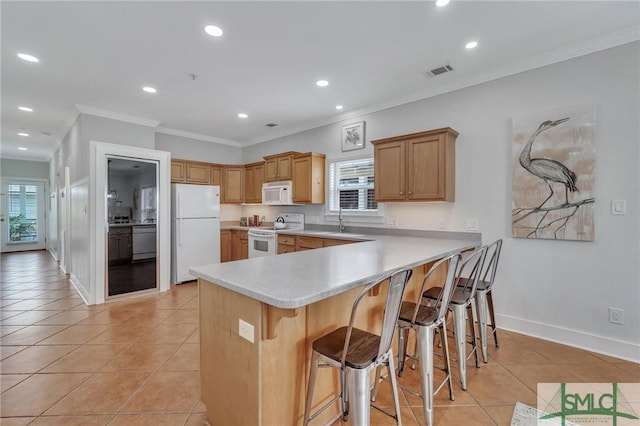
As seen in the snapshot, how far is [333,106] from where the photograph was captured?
13.8 feet

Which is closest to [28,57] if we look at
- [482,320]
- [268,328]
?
[268,328]

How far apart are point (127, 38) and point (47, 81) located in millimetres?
1736

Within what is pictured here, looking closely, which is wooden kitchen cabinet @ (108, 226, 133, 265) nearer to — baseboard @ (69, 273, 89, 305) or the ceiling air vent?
baseboard @ (69, 273, 89, 305)

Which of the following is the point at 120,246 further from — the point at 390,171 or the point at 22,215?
the point at 22,215

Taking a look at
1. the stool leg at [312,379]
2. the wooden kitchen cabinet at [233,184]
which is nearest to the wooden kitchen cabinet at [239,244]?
the wooden kitchen cabinet at [233,184]

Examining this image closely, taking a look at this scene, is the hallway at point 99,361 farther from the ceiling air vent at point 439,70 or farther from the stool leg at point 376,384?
the ceiling air vent at point 439,70

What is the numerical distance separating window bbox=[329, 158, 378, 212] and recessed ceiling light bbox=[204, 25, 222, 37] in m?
2.55

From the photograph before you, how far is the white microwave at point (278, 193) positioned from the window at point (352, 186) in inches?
29.8

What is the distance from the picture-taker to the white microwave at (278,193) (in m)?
5.02

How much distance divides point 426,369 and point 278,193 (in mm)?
4005

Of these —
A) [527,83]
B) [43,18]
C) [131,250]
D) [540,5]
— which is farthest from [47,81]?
[527,83]

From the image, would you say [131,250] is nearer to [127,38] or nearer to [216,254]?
[216,254]

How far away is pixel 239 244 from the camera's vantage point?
5773mm

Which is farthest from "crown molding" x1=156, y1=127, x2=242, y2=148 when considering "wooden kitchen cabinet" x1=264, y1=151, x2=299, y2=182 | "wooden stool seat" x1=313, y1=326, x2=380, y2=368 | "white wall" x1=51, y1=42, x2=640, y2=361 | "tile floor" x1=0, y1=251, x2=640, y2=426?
"wooden stool seat" x1=313, y1=326, x2=380, y2=368
